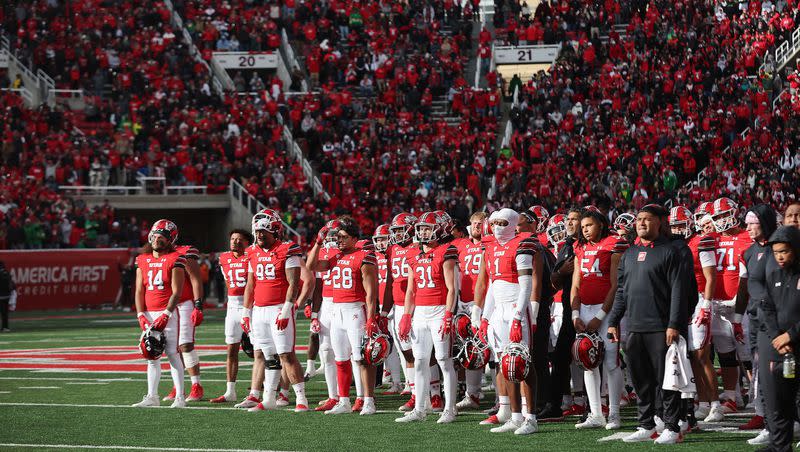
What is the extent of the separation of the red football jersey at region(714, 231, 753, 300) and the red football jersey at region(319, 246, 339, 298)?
353 cm

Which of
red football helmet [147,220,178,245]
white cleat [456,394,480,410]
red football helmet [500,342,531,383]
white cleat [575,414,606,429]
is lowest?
white cleat [575,414,606,429]

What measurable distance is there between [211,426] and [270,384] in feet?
4.01

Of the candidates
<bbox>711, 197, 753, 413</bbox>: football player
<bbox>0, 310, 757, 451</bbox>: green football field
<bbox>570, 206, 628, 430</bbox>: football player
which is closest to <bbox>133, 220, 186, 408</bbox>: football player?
<bbox>0, 310, 757, 451</bbox>: green football field

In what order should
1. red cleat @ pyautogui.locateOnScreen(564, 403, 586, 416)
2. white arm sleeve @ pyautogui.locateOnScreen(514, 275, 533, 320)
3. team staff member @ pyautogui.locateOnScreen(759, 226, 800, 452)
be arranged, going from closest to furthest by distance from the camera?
team staff member @ pyautogui.locateOnScreen(759, 226, 800, 452) → white arm sleeve @ pyautogui.locateOnScreen(514, 275, 533, 320) → red cleat @ pyautogui.locateOnScreen(564, 403, 586, 416)

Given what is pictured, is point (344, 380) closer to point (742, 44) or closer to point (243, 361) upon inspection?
point (243, 361)

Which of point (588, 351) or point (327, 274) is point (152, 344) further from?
point (588, 351)

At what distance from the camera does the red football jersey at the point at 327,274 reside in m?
11.6

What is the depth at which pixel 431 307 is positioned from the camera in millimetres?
10703

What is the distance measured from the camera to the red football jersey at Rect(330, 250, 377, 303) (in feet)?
36.9

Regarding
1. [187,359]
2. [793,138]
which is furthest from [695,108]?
[187,359]

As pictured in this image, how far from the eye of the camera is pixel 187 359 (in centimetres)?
1244

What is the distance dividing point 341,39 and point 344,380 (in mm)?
29547

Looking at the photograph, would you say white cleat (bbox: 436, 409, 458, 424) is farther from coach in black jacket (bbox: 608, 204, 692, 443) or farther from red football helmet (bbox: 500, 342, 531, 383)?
coach in black jacket (bbox: 608, 204, 692, 443)

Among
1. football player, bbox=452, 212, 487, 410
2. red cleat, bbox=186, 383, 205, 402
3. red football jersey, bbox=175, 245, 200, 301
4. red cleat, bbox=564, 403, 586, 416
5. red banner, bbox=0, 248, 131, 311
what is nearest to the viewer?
red cleat, bbox=564, 403, 586, 416
